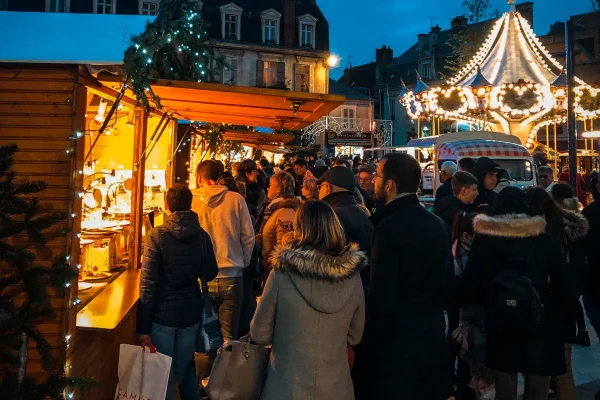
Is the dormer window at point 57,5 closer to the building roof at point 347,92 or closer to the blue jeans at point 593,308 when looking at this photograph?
the blue jeans at point 593,308

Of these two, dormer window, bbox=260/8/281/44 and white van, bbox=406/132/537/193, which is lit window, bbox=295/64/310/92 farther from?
white van, bbox=406/132/537/193

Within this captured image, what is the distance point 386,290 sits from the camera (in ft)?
9.62

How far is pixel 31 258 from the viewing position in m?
2.82

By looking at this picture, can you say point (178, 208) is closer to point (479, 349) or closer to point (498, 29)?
point (479, 349)

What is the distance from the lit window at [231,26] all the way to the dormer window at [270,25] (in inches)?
66.6

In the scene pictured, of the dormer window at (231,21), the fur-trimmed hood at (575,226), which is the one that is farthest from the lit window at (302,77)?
the fur-trimmed hood at (575,226)

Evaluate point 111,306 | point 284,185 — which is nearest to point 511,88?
point 284,185

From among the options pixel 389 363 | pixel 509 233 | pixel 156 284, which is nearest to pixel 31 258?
pixel 156 284

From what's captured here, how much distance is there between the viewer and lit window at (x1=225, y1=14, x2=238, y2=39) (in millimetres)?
33062

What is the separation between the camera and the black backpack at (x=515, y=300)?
3309 millimetres

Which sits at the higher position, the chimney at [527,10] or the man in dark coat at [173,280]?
the chimney at [527,10]

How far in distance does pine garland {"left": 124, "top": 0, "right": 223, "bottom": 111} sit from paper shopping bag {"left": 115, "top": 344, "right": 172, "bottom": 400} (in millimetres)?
1938

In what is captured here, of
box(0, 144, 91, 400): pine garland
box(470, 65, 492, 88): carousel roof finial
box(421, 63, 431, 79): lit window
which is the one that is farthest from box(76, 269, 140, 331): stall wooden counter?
box(421, 63, 431, 79): lit window

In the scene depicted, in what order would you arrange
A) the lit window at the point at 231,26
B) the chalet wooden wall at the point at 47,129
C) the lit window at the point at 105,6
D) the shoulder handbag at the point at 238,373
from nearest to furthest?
1. the shoulder handbag at the point at 238,373
2. the chalet wooden wall at the point at 47,129
3. the lit window at the point at 105,6
4. the lit window at the point at 231,26
